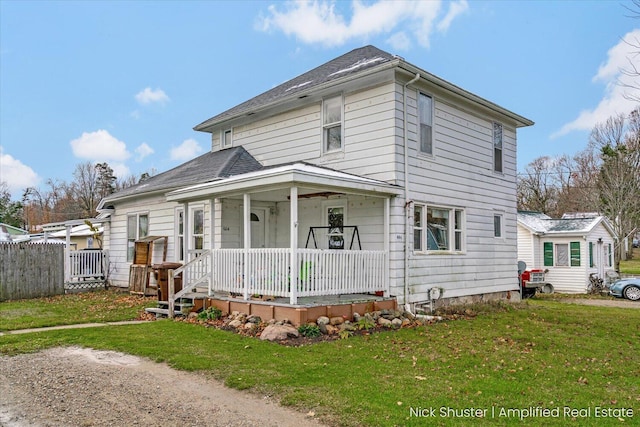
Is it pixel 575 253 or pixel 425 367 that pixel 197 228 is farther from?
pixel 575 253

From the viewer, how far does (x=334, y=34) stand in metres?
18.4

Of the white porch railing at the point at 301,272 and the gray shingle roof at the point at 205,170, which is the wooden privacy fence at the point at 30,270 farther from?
the white porch railing at the point at 301,272

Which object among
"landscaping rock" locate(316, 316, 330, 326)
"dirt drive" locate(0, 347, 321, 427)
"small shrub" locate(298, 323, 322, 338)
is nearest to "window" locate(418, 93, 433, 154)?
"landscaping rock" locate(316, 316, 330, 326)

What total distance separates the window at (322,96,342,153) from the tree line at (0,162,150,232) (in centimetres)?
3795

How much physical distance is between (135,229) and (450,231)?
10.5 meters

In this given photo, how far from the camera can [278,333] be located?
26.0 ft

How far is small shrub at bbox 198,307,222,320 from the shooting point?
32.4 ft

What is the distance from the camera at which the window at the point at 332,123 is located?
1166 cm

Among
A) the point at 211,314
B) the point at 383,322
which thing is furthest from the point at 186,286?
the point at 383,322

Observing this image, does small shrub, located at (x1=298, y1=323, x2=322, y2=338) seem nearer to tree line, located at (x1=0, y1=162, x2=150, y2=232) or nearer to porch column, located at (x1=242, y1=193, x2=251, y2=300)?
porch column, located at (x1=242, y1=193, x2=251, y2=300)

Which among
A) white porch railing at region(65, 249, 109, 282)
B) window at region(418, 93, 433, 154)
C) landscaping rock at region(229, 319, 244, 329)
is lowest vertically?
landscaping rock at region(229, 319, 244, 329)

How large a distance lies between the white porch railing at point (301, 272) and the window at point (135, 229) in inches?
234

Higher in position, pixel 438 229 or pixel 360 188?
pixel 360 188

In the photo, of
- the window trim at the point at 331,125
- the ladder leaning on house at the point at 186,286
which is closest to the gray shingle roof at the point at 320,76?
the window trim at the point at 331,125
